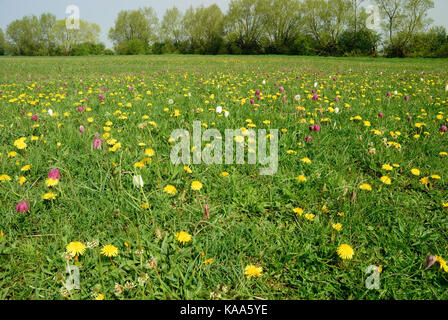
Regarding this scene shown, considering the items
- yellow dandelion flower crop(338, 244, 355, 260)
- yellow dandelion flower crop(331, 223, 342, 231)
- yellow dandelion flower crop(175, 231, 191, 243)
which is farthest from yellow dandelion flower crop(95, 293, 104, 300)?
yellow dandelion flower crop(331, 223, 342, 231)

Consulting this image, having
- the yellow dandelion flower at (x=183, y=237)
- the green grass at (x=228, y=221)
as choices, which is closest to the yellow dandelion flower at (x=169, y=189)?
the green grass at (x=228, y=221)

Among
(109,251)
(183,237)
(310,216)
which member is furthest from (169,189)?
(310,216)

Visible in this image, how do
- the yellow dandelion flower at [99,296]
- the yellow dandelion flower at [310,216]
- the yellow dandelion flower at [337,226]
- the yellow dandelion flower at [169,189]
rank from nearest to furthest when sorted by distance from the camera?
1. the yellow dandelion flower at [99,296]
2. the yellow dandelion flower at [337,226]
3. the yellow dandelion flower at [310,216]
4. the yellow dandelion flower at [169,189]

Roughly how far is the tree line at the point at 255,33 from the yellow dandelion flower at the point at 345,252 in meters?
42.2

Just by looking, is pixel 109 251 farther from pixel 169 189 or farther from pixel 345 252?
pixel 345 252

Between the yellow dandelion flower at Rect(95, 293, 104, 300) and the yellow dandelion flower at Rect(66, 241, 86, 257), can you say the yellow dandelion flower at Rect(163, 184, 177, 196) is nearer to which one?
the yellow dandelion flower at Rect(66, 241, 86, 257)

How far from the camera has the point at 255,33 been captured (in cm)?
5109

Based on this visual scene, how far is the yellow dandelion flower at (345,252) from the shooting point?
152 cm

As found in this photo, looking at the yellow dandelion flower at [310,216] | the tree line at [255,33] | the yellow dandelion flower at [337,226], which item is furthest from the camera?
the tree line at [255,33]

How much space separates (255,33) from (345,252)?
56.1m

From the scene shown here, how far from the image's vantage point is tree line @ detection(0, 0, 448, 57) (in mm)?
36884

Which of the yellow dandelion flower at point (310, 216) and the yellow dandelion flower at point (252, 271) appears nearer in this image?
the yellow dandelion flower at point (252, 271)

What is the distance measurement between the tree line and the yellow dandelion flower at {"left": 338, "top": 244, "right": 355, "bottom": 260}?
42.2 metres

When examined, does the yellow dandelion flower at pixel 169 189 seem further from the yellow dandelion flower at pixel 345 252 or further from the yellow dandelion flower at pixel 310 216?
the yellow dandelion flower at pixel 345 252
